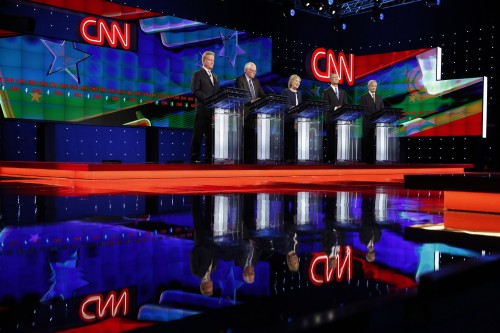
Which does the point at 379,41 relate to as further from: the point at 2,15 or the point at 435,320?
the point at 435,320

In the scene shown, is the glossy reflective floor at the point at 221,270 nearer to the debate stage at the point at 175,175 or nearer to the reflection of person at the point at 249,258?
the reflection of person at the point at 249,258

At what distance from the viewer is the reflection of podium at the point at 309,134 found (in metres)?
7.06

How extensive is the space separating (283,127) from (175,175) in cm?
157

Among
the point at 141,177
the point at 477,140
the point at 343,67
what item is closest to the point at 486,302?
the point at 141,177

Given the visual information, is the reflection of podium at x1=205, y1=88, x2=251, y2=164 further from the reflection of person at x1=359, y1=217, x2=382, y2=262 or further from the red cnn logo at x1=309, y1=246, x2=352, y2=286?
the red cnn logo at x1=309, y1=246, x2=352, y2=286

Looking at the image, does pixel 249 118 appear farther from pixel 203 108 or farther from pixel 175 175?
pixel 175 175

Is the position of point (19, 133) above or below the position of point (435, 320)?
above

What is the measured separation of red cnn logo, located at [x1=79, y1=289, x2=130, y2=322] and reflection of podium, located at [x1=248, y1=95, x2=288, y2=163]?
537 centimetres

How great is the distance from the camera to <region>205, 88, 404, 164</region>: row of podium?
5.98 m

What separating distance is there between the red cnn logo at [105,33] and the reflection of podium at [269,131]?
3.41 metres

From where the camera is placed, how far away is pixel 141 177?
5633mm

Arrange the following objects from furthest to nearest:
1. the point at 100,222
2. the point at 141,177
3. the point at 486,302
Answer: the point at 141,177 → the point at 100,222 → the point at 486,302

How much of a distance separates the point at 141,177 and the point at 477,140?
25.8 feet

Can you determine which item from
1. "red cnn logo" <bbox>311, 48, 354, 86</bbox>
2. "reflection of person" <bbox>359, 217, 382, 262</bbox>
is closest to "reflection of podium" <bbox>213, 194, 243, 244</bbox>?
"reflection of person" <bbox>359, 217, 382, 262</bbox>
